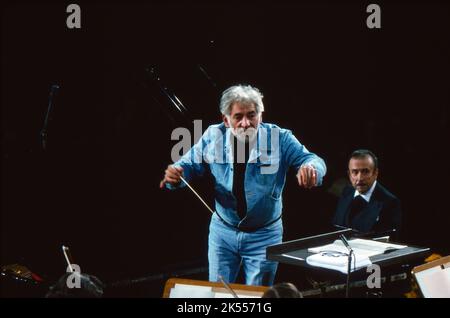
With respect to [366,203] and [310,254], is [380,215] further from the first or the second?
[310,254]

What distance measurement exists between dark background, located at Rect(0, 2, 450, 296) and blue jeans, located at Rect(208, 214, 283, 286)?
3.93 ft

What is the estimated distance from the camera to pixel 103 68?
12.5ft

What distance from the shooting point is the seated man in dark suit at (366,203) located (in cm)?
335

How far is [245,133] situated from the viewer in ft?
8.70

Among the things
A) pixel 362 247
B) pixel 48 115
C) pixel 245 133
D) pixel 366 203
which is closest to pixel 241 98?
pixel 245 133

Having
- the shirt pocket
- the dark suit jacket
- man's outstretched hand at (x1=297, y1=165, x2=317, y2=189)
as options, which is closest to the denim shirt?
the shirt pocket

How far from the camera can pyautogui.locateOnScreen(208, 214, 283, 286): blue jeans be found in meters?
2.68

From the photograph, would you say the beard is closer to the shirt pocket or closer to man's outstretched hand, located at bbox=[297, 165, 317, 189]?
the shirt pocket

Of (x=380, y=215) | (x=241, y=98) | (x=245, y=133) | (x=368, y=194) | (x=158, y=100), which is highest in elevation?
(x=158, y=100)

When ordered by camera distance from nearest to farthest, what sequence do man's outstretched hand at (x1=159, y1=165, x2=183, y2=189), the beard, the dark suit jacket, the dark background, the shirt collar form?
man's outstretched hand at (x1=159, y1=165, x2=183, y2=189) < the beard < the dark suit jacket < the shirt collar < the dark background

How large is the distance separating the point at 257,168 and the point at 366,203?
106 centimetres

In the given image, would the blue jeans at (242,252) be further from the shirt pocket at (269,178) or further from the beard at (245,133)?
the beard at (245,133)
